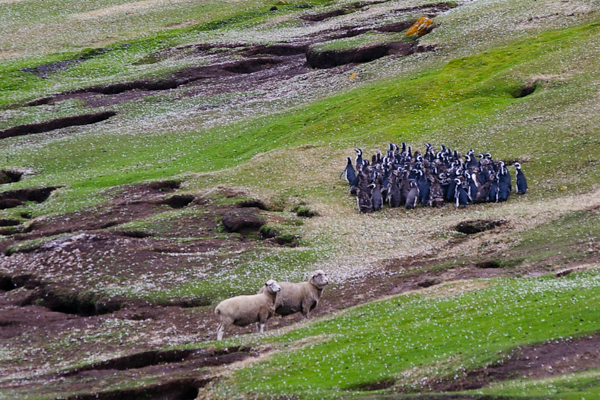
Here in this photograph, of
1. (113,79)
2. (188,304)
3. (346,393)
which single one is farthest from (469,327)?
(113,79)

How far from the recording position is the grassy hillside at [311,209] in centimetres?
2489

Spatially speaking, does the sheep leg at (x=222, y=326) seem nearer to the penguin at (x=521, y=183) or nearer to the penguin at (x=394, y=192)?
the penguin at (x=394, y=192)

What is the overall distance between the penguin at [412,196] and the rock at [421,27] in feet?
134

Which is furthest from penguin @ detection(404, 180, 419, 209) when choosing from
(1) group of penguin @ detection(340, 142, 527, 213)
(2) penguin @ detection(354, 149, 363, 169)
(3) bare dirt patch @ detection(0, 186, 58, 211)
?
(3) bare dirt patch @ detection(0, 186, 58, 211)

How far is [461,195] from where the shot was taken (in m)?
43.6

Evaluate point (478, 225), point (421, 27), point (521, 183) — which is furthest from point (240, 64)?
point (478, 225)

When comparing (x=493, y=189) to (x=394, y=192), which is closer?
(x=493, y=189)

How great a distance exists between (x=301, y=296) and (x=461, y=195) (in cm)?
1577

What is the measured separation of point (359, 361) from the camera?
24266mm

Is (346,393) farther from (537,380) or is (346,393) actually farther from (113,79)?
(113,79)

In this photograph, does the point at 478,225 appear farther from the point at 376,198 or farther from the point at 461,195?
the point at 376,198

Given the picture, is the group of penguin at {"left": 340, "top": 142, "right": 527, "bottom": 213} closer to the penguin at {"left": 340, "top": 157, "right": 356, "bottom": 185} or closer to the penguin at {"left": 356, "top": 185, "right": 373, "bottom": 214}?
the penguin at {"left": 356, "top": 185, "right": 373, "bottom": 214}

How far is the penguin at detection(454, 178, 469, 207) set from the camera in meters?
43.5

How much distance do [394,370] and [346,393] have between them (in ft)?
6.13
